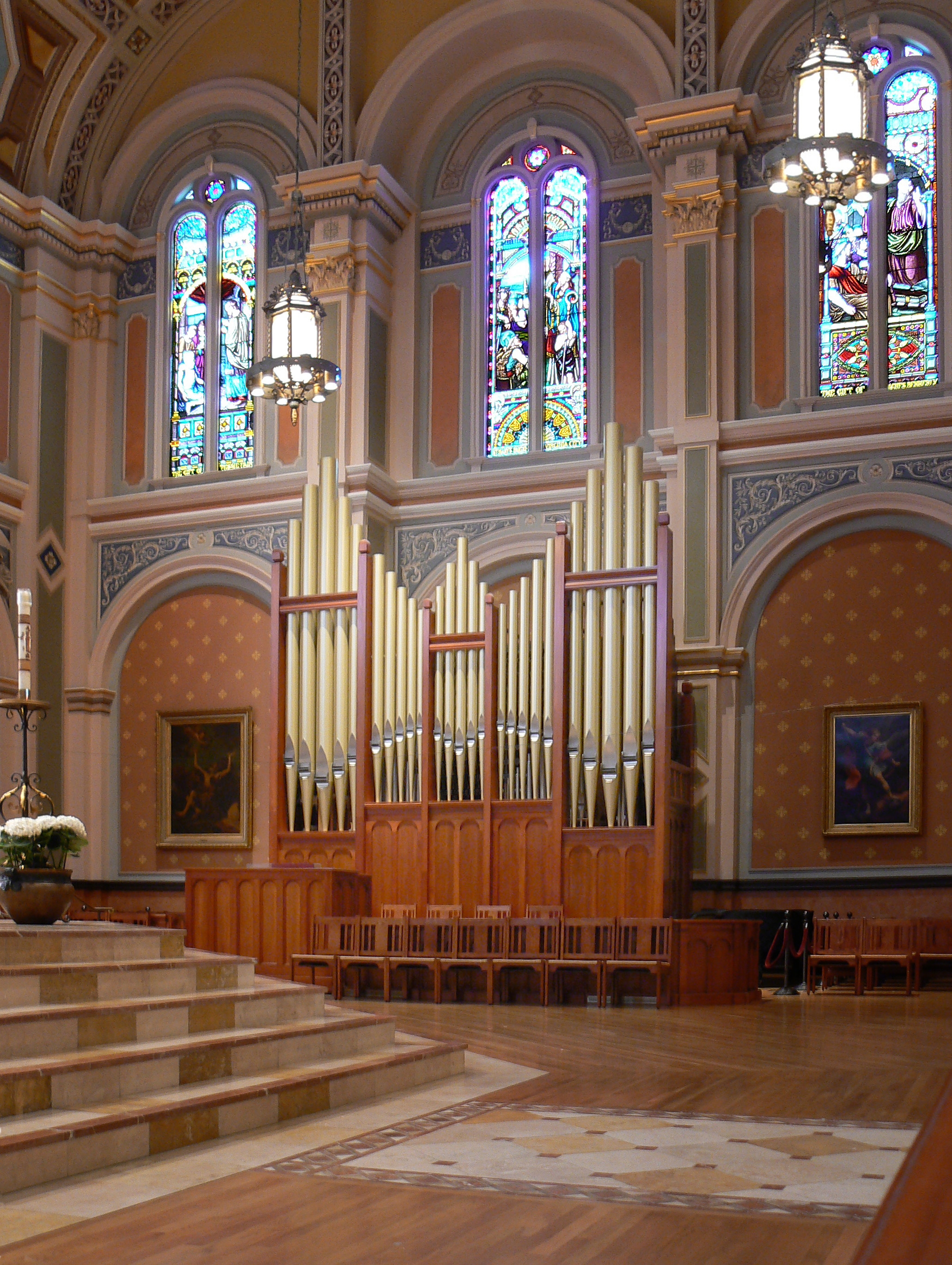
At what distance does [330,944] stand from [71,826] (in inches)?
166

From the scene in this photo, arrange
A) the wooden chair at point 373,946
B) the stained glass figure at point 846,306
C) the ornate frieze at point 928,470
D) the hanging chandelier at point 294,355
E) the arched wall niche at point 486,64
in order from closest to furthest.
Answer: the wooden chair at point 373,946, the hanging chandelier at point 294,355, the ornate frieze at point 928,470, the stained glass figure at point 846,306, the arched wall niche at point 486,64

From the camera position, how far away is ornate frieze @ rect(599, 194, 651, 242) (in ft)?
Answer: 50.9

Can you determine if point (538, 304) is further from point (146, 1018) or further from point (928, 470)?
point (146, 1018)

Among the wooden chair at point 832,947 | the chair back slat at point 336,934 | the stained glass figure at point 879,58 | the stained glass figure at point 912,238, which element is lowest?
the wooden chair at point 832,947

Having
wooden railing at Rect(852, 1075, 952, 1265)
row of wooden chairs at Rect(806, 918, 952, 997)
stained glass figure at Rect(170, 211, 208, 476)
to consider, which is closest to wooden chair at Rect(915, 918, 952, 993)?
row of wooden chairs at Rect(806, 918, 952, 997)

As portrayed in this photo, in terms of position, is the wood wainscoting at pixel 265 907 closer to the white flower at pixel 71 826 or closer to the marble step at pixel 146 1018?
the white flower at pixel 71 826

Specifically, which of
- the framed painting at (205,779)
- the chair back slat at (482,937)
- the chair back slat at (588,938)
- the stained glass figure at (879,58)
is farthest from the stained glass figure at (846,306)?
the framed painting at (205,779)

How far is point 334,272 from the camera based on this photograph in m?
15.9

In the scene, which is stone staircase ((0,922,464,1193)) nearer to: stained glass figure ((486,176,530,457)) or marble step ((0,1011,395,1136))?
marble step ((0,1011,395,1136))

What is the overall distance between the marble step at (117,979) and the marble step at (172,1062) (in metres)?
0.43

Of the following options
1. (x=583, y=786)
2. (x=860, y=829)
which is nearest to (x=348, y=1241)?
(x=583, y=786)

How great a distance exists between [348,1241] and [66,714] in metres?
13.5

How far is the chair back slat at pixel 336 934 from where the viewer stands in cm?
1135

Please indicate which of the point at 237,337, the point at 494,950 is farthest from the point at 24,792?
the point at 237,337
